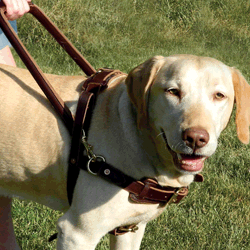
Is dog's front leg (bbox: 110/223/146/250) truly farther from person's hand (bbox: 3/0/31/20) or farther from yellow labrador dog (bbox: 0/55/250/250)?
person's hand (bbox: 3/0/31/20)

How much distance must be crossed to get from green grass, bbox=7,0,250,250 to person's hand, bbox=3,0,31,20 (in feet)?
5.69

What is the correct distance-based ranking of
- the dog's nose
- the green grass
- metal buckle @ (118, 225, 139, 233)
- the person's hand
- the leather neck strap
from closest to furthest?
the dog's nose → the leather neck strap → metal buckle @ (118, 225, 139, 233) → the person's hand → the green grass

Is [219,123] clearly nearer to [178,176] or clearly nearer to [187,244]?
[178,176]

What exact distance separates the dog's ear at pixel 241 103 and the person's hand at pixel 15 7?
1389 mm

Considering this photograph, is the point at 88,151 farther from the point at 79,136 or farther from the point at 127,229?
the point at 127,229

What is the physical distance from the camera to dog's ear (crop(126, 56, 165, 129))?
253 cm

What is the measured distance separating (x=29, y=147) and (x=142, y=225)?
905 millimetres

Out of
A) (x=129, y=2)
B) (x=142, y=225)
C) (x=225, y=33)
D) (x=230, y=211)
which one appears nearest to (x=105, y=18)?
(x=129, y=2)

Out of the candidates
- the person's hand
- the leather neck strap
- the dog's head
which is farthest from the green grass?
the person's hand

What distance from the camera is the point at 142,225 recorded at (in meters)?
3.10

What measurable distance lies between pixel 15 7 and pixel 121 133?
1102mm

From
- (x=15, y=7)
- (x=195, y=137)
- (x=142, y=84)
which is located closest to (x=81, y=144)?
(x=142, y=84)

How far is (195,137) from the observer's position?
2293 millimetres

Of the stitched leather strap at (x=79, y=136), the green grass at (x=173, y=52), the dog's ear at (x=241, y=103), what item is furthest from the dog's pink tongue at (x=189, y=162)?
the green grass at (x=173, y=52)
